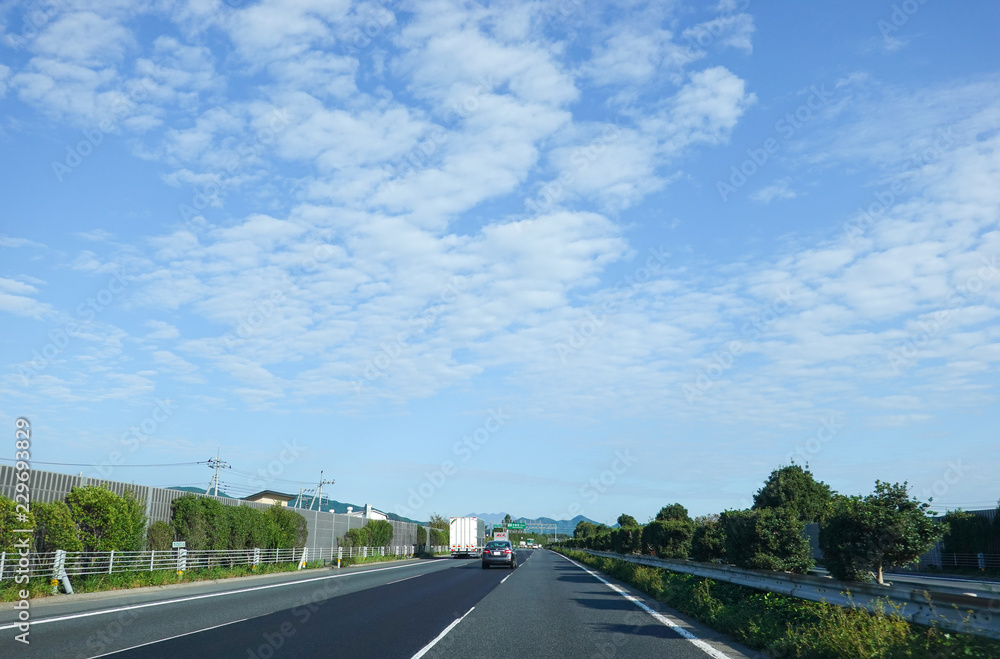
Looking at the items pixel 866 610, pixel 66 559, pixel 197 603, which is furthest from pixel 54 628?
pixel 866 610

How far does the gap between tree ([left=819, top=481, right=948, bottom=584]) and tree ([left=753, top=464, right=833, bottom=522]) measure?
1804 inches

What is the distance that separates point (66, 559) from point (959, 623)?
915 inches

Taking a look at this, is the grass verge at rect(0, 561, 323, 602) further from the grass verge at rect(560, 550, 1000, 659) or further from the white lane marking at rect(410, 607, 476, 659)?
the grass verge at rect(560, 550, 1000, 659)

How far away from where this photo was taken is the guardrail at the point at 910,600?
7684 millimetres

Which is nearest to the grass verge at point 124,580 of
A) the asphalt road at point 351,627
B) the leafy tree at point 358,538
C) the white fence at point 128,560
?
the white fence at point 128,560

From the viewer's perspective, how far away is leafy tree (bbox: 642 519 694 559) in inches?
1506

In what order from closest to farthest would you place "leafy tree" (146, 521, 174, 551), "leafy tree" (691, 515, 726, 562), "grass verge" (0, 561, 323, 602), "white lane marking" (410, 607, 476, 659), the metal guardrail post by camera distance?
"white lane marking" (410, 607, 476, 659), "grass verge" (0, 561, 323, 602), the metal guardrail post, "leafy tree" (146, 521, 174, 551), "leafy tree" (691, 515, 726, 562)

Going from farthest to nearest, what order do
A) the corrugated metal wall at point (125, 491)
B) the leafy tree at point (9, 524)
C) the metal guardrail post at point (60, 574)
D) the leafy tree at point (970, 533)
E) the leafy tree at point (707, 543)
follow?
the leafy tree at point (970, 533) < the leafy tree at point (707, 543) < the corrugated metal wall at point (125, 491) < the metal guardrail post at point (60, 574) < the leafy tree at point (9, 524)

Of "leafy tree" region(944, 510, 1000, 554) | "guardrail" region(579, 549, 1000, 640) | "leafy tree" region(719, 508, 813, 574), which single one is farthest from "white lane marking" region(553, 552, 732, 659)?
"leafy tree" region(944, 510, 1000, 554)

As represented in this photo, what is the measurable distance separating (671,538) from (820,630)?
31024 mm

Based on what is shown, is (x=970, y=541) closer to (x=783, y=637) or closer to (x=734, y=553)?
(x=734, y=553)

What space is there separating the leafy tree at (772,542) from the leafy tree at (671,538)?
1658cm

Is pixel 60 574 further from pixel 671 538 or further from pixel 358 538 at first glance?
pixel 358 538

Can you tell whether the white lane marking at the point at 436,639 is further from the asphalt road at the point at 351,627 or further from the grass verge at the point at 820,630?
the grass verge at the point at 820,630
